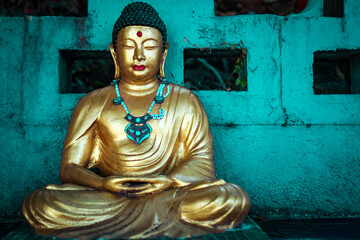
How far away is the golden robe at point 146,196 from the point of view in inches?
92.3

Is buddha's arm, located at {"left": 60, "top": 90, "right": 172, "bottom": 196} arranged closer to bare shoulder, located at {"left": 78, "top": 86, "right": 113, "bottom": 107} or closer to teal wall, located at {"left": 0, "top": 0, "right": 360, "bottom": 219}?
bare shoulder, located at {"left": 78, "top": 86, "right": 113, "bottom": 107}

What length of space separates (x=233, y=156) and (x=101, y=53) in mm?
1639

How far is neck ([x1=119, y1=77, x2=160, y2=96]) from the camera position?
3049 mm

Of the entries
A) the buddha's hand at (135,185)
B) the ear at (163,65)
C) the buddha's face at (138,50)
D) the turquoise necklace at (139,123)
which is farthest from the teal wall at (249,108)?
the buddha's hand at (135,185)

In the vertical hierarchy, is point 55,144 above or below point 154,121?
below

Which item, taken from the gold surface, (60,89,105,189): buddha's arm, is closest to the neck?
the gold surface

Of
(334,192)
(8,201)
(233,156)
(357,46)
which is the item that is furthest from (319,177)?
(8,201)

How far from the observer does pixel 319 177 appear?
11.1 feet

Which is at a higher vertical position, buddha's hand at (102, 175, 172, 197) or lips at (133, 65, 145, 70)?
lips at (133, 65, 145, 70)

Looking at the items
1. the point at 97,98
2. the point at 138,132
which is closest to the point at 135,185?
the point at 138,132

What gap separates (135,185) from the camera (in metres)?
2.49

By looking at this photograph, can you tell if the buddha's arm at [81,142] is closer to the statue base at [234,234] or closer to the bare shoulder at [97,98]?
the bare shoulder at [97,98]

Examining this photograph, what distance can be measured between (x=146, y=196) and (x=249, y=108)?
1.46 metres

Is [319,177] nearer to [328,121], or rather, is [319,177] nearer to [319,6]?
[328,121]
